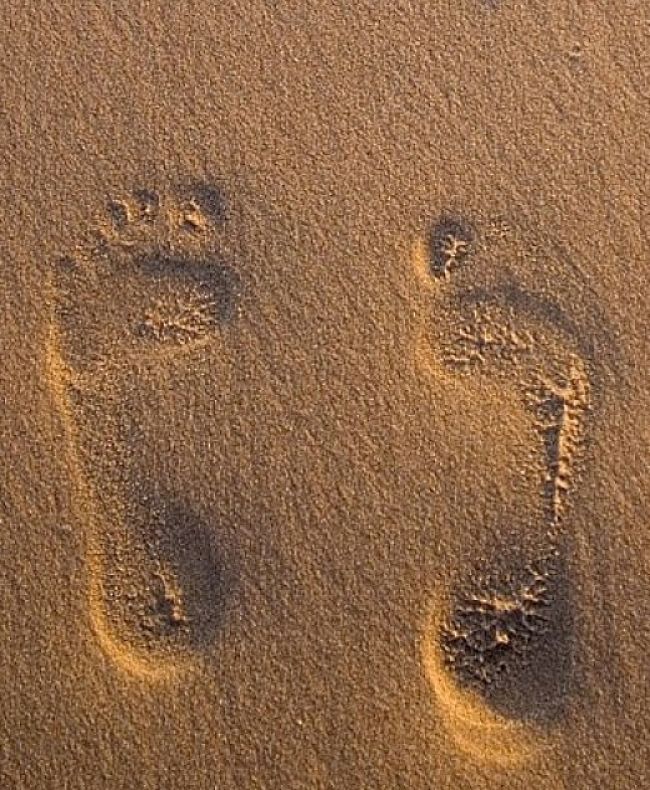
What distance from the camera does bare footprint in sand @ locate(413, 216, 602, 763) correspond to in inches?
68.8

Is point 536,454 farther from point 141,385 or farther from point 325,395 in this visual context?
point 141,385

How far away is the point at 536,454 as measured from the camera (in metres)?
1.81

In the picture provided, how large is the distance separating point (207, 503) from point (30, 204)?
2.11 feet

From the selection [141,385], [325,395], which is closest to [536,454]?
[325,395]

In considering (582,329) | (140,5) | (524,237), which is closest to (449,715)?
(582,329)

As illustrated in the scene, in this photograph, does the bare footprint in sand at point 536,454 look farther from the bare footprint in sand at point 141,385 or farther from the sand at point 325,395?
the bare footprint in sand at point 141,385

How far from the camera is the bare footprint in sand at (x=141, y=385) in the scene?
1.80 m

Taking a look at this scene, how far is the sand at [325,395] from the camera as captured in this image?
5.74ft

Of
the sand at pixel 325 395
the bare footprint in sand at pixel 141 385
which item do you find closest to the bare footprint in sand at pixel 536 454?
the sand at pixel 325 395

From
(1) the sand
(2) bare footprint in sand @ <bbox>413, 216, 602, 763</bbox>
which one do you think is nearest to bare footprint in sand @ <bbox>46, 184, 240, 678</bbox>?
(1) the sand

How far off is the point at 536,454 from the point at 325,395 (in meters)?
0.38

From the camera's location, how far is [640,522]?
1.78m

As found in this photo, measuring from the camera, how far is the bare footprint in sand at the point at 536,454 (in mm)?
1748

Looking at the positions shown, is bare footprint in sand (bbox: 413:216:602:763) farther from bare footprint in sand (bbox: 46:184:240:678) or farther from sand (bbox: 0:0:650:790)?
bare footprint in sand (bbox: 46:184:240:678)
